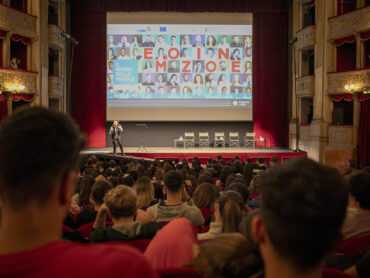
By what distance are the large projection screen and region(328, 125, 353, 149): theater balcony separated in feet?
18.1

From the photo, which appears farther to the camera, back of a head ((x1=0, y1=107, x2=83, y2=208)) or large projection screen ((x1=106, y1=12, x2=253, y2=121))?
large projection screen ((x1=106, y1=12, x2=253, y2=121))

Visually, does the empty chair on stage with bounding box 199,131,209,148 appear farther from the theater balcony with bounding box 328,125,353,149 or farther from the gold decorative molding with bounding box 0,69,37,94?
the gold decorative molding with bounding box 0,69,37,94

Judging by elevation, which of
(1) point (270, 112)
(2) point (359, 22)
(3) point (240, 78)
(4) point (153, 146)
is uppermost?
(2) point (359, 22)

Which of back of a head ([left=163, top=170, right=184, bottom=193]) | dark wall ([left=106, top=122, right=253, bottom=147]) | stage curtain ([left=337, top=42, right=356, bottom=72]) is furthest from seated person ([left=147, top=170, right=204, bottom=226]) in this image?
dark wall ([left=106, top=122, right=253, bottom=147])

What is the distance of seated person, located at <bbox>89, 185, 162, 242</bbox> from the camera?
281cm

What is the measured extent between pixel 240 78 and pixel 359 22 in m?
6.68

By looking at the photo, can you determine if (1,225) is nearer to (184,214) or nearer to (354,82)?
(184,214)

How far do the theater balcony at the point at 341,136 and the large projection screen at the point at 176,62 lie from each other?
217 inches

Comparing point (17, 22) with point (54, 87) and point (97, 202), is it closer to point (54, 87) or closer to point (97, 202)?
point (54, 87)

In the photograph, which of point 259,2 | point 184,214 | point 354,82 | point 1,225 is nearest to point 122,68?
point 259,2

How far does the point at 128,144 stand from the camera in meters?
21.1

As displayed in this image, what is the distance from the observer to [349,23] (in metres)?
15.2

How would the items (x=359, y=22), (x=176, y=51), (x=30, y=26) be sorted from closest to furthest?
(x=359, y=22) < (x=30, y=26) < (x=176, y=51)

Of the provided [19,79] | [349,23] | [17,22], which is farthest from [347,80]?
[17,22]
